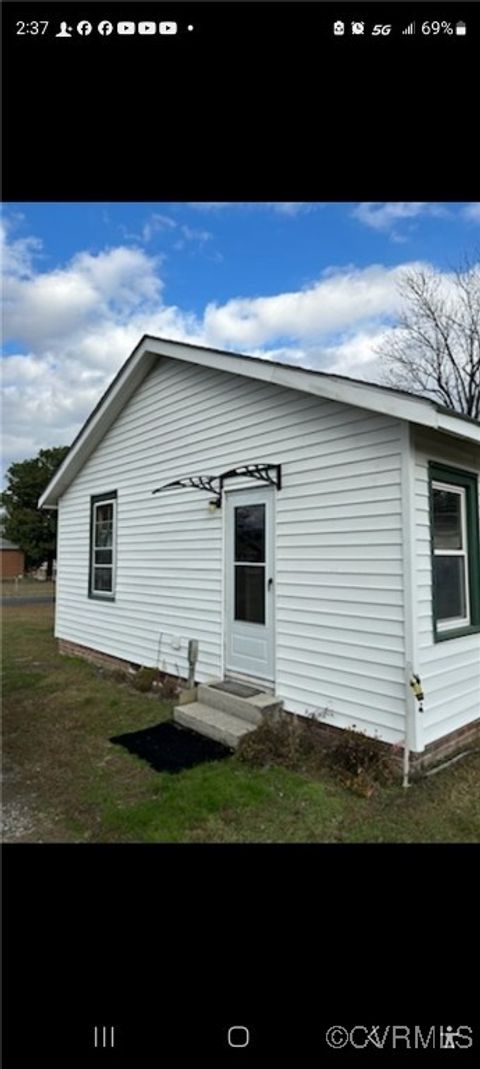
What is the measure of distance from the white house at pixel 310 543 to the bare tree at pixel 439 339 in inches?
616

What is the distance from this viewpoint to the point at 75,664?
360 inches

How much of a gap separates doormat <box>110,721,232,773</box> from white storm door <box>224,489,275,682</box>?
36.1 inches

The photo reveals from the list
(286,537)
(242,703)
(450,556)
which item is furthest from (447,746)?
(286,537)

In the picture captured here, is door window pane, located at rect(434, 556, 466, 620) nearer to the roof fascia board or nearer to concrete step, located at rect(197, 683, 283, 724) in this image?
the roof fascia board

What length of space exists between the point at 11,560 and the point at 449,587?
1686 inches

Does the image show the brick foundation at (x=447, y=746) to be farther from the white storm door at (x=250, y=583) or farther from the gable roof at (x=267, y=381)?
the gable roof at (x=267, y=381)

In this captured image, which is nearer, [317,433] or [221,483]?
[317,433]

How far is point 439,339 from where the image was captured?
19797 millimetres

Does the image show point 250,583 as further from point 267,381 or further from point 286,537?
point 267,381

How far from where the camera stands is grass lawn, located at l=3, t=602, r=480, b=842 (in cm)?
314
